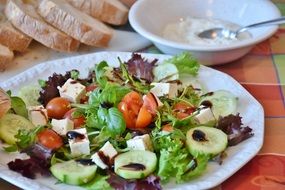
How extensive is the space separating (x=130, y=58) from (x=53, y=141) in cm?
57

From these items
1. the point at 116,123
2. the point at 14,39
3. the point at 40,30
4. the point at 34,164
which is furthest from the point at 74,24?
the point at 34,164

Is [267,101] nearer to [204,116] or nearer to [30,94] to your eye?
[204,116]

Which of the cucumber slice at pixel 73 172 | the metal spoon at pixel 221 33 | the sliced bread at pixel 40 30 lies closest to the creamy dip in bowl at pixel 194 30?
the metal spoon at pixel 221 33

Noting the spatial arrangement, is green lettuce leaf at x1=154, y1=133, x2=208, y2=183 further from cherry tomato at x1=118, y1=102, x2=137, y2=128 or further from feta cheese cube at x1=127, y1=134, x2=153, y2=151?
cherry tomato at x1=118, y1=102, x2=137, y2=128

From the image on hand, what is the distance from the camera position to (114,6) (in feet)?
7.70

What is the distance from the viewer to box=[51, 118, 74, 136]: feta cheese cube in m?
1.54

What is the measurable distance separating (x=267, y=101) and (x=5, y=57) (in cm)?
95

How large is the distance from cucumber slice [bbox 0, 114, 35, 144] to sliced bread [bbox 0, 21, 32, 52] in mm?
628

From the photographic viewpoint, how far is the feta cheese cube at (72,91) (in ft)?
5.57

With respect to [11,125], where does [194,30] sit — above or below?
above

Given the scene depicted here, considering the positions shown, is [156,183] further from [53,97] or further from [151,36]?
[151,36]

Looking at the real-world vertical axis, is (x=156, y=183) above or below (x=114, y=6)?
below

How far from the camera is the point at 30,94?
1758mm

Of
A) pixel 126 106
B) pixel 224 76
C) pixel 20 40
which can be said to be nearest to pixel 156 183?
pixel 126 106
